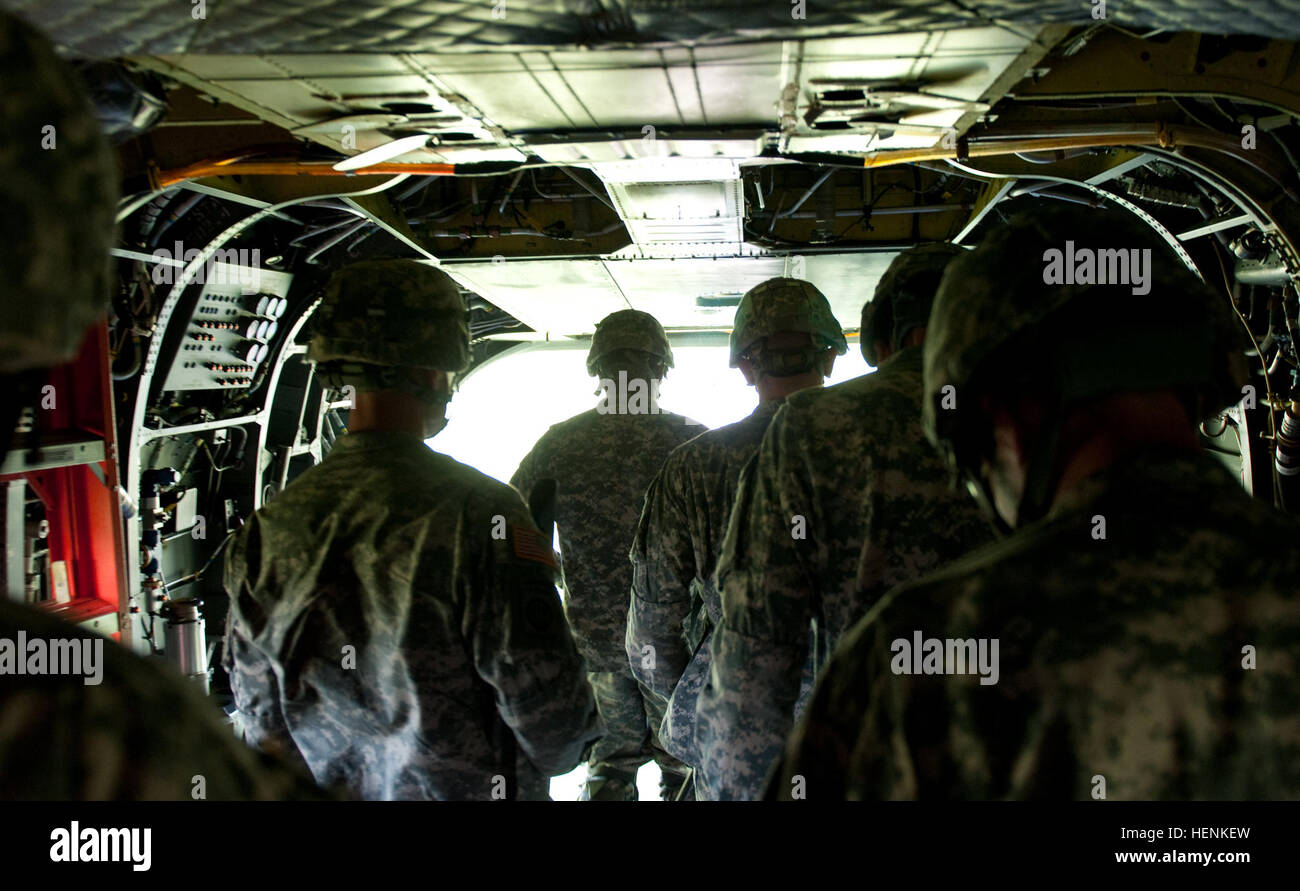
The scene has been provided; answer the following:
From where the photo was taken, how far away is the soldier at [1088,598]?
836mm

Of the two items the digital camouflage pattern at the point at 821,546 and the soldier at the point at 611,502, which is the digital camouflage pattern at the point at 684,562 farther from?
the digital camouflage pattern at the point at 821,546

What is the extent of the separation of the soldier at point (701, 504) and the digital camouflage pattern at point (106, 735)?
2.12m

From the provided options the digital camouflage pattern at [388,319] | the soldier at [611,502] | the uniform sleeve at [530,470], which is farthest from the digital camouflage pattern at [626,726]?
the digital camouflage pattern at [388,319]

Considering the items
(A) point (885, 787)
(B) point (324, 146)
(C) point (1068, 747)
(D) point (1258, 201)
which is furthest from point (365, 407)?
(D) point (1258, 201)

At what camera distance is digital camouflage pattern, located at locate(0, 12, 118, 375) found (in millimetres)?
629

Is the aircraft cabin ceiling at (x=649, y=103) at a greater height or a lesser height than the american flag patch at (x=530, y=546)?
greater

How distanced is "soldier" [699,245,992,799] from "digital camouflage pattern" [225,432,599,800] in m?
0.41

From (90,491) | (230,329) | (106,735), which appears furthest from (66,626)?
(230,329)

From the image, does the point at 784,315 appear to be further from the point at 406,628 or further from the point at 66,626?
the point at 66,626

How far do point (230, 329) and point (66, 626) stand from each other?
4.40 m

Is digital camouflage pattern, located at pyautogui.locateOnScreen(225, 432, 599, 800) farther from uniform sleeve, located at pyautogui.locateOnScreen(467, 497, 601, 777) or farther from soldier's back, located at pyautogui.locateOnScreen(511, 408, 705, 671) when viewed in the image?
soldier's back, located at pyautogui.locateOnScreen(511, 408, 705, 671)

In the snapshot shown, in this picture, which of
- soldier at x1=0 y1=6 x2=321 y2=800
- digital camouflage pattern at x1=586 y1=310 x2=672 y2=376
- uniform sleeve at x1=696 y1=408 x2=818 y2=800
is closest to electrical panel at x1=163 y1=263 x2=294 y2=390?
digital camouflage pattern at x1=586 y1=310 x2=672 y2=376

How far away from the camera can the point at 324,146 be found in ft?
9.46

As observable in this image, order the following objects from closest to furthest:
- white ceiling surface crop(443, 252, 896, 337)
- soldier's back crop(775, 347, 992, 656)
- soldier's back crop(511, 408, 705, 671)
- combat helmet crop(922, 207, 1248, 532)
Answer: combat helmet crop(922, 207, 1248, 532), soldier's back crop(775, 347, 992, 656), soldier's back crop(511, 408, 705, 671), white ceiling surface crop(443, 252, 896, 337)
